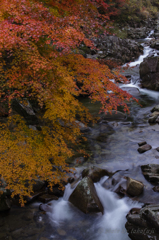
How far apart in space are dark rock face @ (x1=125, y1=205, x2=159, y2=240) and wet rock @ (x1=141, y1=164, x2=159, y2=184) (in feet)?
5.62

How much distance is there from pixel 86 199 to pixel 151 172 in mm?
2390

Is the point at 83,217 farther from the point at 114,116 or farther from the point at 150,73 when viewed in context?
the point at 150,73

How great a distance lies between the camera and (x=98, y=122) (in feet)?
33.8

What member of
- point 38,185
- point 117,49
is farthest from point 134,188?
point 117,49

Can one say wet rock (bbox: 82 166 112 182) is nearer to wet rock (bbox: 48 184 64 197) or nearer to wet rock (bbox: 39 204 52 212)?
wet rock (bbox: 48 184 64 197)

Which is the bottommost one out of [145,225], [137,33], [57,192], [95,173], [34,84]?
[57,192]

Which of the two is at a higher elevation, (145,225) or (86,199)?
(145,225)

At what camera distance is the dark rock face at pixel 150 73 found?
1362 cm

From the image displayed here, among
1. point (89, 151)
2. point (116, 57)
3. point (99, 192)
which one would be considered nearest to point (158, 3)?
point (116, 57)

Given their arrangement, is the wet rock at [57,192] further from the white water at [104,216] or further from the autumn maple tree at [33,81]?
the autumn maple tree at [33,81]

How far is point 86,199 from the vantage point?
16.0ft

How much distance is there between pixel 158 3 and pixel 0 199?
40.2 metres

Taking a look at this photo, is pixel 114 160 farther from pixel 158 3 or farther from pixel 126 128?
pixel 158 3

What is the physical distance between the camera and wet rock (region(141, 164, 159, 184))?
5.46 metres
